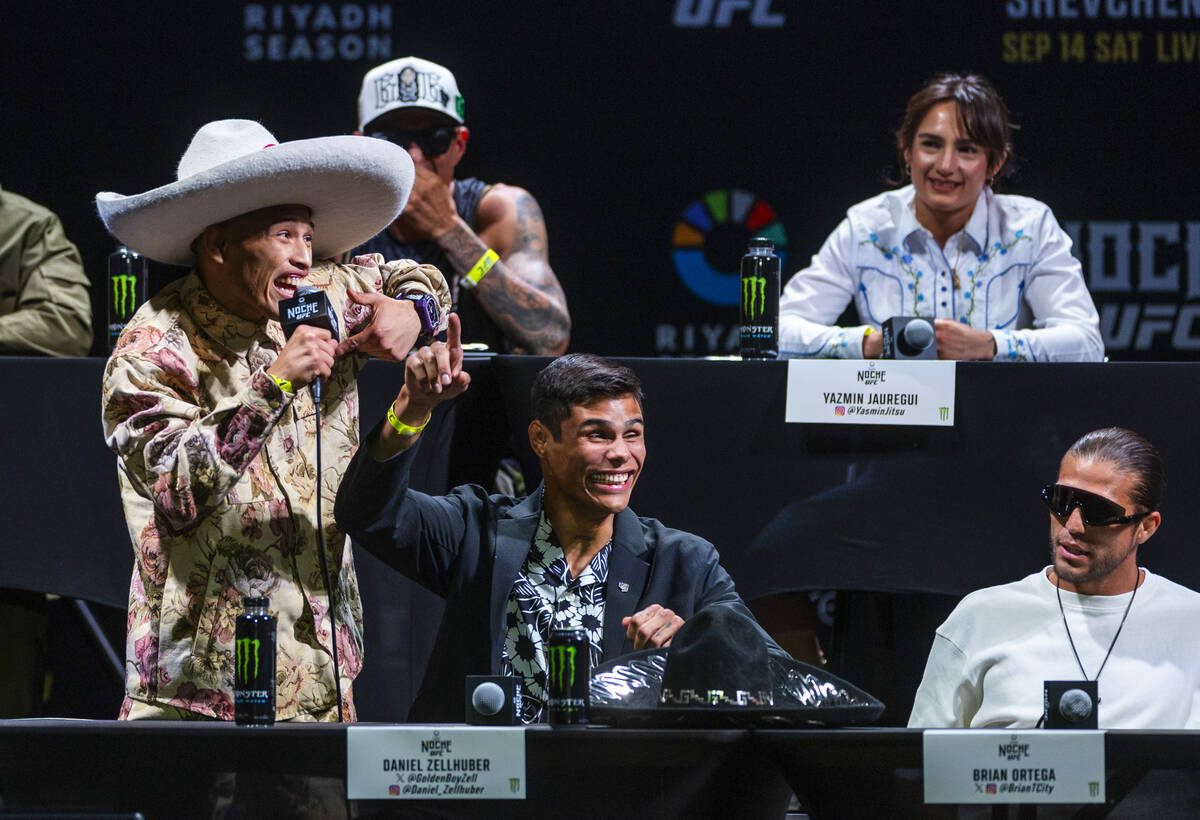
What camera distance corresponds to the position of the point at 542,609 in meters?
2.77

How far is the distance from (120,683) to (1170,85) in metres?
3.32

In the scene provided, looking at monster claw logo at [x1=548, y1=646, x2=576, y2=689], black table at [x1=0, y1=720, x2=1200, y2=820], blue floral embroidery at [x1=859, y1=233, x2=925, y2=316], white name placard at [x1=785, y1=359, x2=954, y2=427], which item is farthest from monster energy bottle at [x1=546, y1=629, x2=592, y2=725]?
blue floral embroidery at [x1=859, y1=233, x2=925, y2=316]

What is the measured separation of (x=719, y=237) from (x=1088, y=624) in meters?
2.02

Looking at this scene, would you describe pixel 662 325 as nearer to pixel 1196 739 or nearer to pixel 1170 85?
pixel 1170 85

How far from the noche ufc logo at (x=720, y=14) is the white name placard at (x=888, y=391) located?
1956mm

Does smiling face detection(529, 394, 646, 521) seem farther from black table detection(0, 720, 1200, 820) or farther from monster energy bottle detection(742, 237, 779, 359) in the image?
black table detection(0, 720, 1200, 820)

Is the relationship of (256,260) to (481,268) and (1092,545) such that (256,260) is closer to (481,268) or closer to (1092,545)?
(481,268)

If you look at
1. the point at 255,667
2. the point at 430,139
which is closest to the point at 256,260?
the point at 255,667

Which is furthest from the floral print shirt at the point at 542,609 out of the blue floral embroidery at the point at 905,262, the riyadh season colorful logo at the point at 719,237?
the riyadh season colorful logo at the point at 719,237

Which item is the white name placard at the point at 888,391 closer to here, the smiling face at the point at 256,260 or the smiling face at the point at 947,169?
the smiling face at the point at 947,169

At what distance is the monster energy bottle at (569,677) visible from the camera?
6.21 feet

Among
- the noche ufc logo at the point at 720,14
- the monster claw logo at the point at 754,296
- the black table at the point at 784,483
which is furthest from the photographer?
the noche ufc logo at the point at 720,14

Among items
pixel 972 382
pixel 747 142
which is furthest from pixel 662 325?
pixel 972 382

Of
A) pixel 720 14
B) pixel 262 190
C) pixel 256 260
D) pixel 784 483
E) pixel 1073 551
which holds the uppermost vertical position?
pixel 720 14
